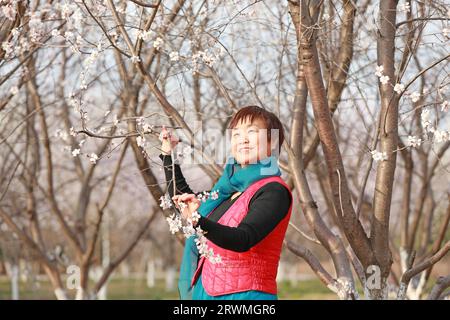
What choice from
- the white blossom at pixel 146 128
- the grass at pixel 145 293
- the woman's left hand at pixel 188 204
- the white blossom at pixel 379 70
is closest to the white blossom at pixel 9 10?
the white blossom at pixel 146 128

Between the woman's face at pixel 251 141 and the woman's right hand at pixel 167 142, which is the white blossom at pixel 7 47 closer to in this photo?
the woman's right hand at pixel 167 142

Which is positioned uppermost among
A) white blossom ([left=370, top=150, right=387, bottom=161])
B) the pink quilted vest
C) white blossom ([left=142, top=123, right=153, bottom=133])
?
white blossom ([left=142, top=123, right=153, bottom=133])

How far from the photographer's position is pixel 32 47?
16.1 ft

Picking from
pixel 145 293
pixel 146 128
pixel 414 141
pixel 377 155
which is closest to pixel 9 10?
pixel 146 128

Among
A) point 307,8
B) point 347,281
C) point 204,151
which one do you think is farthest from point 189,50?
point 347,281

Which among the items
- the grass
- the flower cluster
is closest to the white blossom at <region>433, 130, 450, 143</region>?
the flower cluster

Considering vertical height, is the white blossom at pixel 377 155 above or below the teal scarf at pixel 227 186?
above

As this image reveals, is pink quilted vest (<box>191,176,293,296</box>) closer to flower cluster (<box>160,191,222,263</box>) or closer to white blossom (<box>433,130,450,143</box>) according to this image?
flower cluster (<box>160,191,222,263</box>)

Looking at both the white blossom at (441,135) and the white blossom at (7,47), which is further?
the white blossom at (7,47)

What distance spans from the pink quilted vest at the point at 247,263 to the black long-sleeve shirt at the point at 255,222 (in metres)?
0.04

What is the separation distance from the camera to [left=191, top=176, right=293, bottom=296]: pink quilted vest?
93.1 inches

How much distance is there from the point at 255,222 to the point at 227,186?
384mm

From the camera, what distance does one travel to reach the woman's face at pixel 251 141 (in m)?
2.51

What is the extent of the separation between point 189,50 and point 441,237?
2577 millimetres
